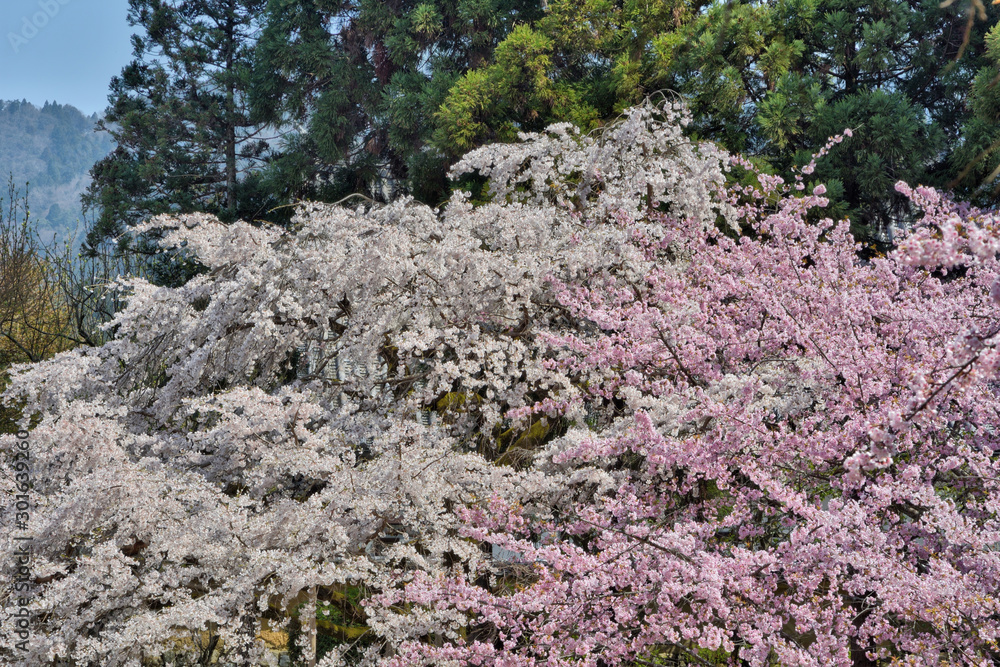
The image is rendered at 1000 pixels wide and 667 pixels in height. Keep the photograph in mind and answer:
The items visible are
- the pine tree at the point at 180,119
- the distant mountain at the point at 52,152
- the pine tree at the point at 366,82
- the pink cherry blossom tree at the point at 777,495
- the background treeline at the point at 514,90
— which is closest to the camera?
the pink cherry blossom tree at the point at 777,495

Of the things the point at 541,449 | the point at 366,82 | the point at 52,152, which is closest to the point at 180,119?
the point at 366,82

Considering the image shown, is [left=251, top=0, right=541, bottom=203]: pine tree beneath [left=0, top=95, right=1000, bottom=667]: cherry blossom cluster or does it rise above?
above

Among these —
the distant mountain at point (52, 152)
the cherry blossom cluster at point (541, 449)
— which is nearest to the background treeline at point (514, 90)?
the cherry blossom cluster at point (541, 449)

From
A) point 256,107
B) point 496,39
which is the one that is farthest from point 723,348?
point 256,107

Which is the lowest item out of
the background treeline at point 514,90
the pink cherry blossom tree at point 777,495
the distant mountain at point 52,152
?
the pink cherry blossom tree at point 777,495

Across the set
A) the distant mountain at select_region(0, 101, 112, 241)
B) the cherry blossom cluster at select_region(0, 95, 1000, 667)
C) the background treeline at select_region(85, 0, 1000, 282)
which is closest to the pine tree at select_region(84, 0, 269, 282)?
the background treeline at select_region(85, 0, 1000, 282)

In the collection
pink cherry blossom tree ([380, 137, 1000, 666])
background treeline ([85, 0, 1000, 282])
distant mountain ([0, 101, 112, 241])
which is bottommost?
pink cherry blossom tree ([380, 137, 1000, 666])

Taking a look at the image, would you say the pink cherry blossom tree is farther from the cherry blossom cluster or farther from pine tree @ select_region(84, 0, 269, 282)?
pine tree @ select_region(84, 0, 269, 282)

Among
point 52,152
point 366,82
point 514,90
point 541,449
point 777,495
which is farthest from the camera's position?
point 52,152

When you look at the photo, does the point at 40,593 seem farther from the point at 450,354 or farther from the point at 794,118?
the point at 794,118

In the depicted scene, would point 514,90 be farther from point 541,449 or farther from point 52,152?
point 52,152

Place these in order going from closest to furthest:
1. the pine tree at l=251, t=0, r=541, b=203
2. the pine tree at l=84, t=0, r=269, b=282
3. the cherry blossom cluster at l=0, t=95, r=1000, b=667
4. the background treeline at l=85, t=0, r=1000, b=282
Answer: the cherry blossom cluster at l=0, t=95, r=1000, b=667 → the background treeline at l=85, t=0, r=1000, b=282 → the pine tree at l=251, t=0, r=541, b=203 → the pine tree at l=84, t=0, r=269, b=282

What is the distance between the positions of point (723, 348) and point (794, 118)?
4.96m

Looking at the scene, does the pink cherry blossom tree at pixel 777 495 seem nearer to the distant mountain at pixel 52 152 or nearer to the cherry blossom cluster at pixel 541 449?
the cherry blossom cluster at pixel 541 449
